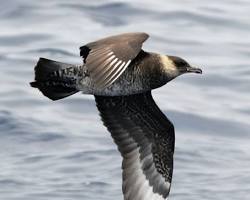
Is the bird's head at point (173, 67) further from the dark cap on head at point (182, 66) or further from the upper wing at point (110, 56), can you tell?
the upper wing at point (110, 56)

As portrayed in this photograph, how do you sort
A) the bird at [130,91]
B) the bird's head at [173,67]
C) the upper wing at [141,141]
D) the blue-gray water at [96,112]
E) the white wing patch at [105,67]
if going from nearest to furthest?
1. the white wing patch at [105,67]
2. the bird at [130,91]
3. the bird's head at [173,67]
4. the upper wing at [141,141]
5. the blue-gray water at [96,112]

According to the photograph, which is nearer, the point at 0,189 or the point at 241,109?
the point at 0,189

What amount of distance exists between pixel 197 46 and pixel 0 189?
4639mm

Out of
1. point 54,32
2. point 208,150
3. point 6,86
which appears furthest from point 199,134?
point 54,32

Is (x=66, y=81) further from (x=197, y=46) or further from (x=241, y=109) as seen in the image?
(x=197, y=46)

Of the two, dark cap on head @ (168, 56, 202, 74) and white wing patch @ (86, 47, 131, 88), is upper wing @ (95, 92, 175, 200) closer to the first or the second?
dark cap on head @ (168, 56, 202, 74)

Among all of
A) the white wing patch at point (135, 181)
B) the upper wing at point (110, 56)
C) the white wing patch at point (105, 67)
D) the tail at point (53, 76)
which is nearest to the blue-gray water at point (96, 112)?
the white wing patch at point (135, 181)

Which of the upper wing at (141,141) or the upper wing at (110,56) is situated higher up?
the upper wing at (110,56)

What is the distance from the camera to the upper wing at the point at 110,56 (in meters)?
7.72

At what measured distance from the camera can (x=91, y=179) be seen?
11000mm

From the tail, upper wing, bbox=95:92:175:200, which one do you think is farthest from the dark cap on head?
the tail

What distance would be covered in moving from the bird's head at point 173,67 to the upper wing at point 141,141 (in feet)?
1.46

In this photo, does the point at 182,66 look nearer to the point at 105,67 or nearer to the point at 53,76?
the point at 53,76

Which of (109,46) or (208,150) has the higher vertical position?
(109,46)
